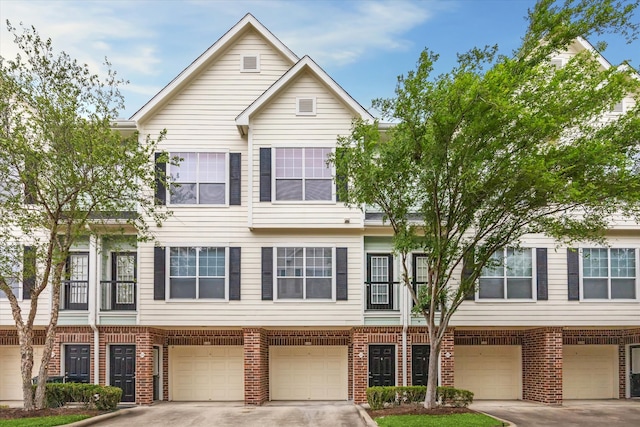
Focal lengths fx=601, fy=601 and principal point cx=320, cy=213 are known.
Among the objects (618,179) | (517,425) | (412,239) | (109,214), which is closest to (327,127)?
(412,239)

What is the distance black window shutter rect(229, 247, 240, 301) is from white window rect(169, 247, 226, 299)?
234 millimetres

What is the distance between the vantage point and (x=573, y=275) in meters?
19.5

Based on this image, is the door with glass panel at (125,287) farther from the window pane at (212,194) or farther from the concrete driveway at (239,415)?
the concrete driveway at (239,415)

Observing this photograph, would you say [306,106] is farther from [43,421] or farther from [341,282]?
[43,421]

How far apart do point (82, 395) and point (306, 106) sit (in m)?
10.8

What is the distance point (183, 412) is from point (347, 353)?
6129 millimetres

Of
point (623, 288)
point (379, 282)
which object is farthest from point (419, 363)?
point (623, 288)

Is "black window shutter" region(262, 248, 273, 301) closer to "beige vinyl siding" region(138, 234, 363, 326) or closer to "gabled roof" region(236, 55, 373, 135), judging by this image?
"beige vinyl siding" region(138, 234, 363, 326)

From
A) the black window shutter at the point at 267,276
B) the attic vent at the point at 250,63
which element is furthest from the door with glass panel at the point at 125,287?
the attic vent at the point at 250,63

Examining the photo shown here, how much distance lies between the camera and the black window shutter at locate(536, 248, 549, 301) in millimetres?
19422

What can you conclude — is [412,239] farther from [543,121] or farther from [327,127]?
[327,127]

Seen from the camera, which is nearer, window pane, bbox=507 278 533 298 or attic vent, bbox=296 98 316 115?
attic vent, bbox=296 98 316 115

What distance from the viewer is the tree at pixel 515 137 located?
42.1 ft

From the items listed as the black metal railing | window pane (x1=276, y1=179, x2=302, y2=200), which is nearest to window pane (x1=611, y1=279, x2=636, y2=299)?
window pane (x1=276, y1=179, x2=302, y2=200)
